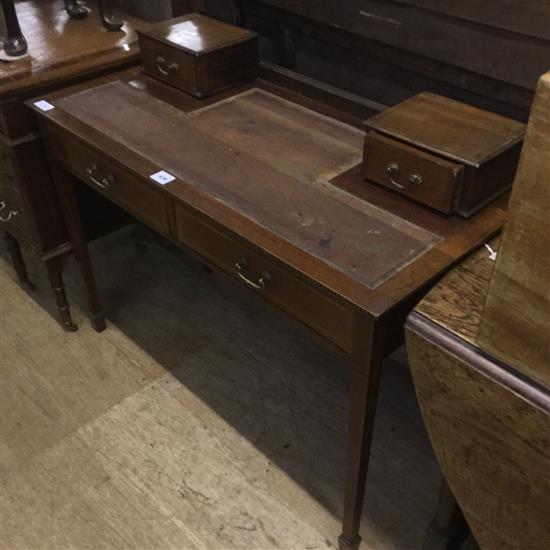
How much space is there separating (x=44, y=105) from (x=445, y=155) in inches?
38.7

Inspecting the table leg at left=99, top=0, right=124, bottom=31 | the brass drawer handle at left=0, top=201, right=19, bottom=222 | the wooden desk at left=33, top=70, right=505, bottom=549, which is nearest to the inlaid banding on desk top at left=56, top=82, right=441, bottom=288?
the wooden desk at left=33, top=70, right=505, bottom=549

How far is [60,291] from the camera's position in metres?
2.07

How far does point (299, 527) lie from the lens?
1.62 metres

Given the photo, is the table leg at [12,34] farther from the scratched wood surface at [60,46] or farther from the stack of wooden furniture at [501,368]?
the stack of wooden furniture at [501,368]

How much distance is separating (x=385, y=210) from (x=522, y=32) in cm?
42

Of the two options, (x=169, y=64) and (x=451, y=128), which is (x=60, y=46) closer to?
(x=169, y=64)

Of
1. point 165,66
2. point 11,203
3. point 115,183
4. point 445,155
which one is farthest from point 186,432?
point 445,155

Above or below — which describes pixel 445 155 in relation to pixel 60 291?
above

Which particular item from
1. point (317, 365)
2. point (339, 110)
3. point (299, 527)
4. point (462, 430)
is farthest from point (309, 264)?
point (317, 365)

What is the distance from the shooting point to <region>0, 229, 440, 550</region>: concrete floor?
5.32 feet

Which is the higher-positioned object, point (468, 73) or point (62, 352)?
point (468, 73)

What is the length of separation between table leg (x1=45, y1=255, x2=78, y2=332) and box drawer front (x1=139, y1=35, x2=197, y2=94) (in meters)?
0.62

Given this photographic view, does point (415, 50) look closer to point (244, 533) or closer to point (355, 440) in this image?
point (355, 440)

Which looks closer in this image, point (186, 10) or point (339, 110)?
point (339, 110)
